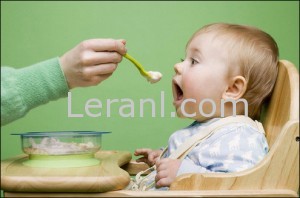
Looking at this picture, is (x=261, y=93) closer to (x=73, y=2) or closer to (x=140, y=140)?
(x=140, y=140)

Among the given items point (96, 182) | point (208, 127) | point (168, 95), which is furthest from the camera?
point (168, 95)

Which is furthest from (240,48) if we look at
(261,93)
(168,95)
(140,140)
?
(140,140)

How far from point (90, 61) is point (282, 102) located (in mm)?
336

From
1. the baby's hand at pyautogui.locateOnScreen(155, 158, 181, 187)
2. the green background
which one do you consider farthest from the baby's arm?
the green background

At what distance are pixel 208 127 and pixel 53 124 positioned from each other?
70 cm

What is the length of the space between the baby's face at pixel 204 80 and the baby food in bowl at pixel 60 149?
210 millimetres

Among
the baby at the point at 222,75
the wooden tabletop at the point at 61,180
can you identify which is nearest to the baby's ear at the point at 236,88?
the baby at the point at 222,75

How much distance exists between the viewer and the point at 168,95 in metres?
1.40

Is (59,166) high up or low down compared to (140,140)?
up

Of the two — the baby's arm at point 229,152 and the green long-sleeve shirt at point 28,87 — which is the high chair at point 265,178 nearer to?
the baby's arm at point 229,152

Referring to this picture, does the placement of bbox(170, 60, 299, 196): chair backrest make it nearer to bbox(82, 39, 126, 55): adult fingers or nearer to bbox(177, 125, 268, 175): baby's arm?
bbox(177, 125, 268, 175): baby's arm

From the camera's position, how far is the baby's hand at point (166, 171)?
77cm

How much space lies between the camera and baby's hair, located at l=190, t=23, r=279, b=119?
881mm

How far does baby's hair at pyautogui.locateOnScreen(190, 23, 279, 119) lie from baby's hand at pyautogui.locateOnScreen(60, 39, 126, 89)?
10.2 inches
